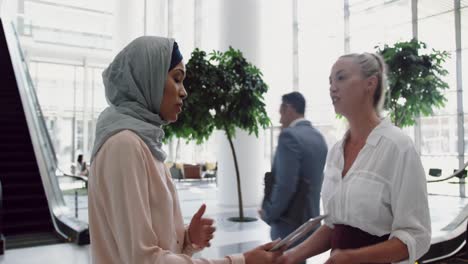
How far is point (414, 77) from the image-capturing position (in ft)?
20.4

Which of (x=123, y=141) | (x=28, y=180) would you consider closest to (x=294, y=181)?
(x=123, y=141)

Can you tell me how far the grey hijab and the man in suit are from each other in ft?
6.33

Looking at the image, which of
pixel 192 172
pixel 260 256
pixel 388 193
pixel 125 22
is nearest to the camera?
pixel 260 256

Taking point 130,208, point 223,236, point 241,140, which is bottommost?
point 223,236

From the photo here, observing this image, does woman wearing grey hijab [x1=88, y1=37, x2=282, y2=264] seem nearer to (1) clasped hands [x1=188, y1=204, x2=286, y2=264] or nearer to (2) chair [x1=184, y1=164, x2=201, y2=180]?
(1) clasped hands [x1=188, y1=204, x2=286, y2=264]

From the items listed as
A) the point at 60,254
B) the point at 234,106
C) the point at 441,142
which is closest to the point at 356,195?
→ the point at 60,254

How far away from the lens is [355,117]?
5.45ft

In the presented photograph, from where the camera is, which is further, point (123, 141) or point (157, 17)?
point (157, 17)

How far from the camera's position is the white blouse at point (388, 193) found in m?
1.39

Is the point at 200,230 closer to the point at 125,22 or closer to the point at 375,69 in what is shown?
the point at 375,69

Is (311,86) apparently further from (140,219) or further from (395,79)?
(140,219)

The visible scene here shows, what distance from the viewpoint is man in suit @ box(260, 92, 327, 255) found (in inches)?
124

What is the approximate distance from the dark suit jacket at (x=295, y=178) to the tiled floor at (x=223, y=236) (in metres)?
0.91

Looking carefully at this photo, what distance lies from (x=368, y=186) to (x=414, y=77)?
5358 millimetres
